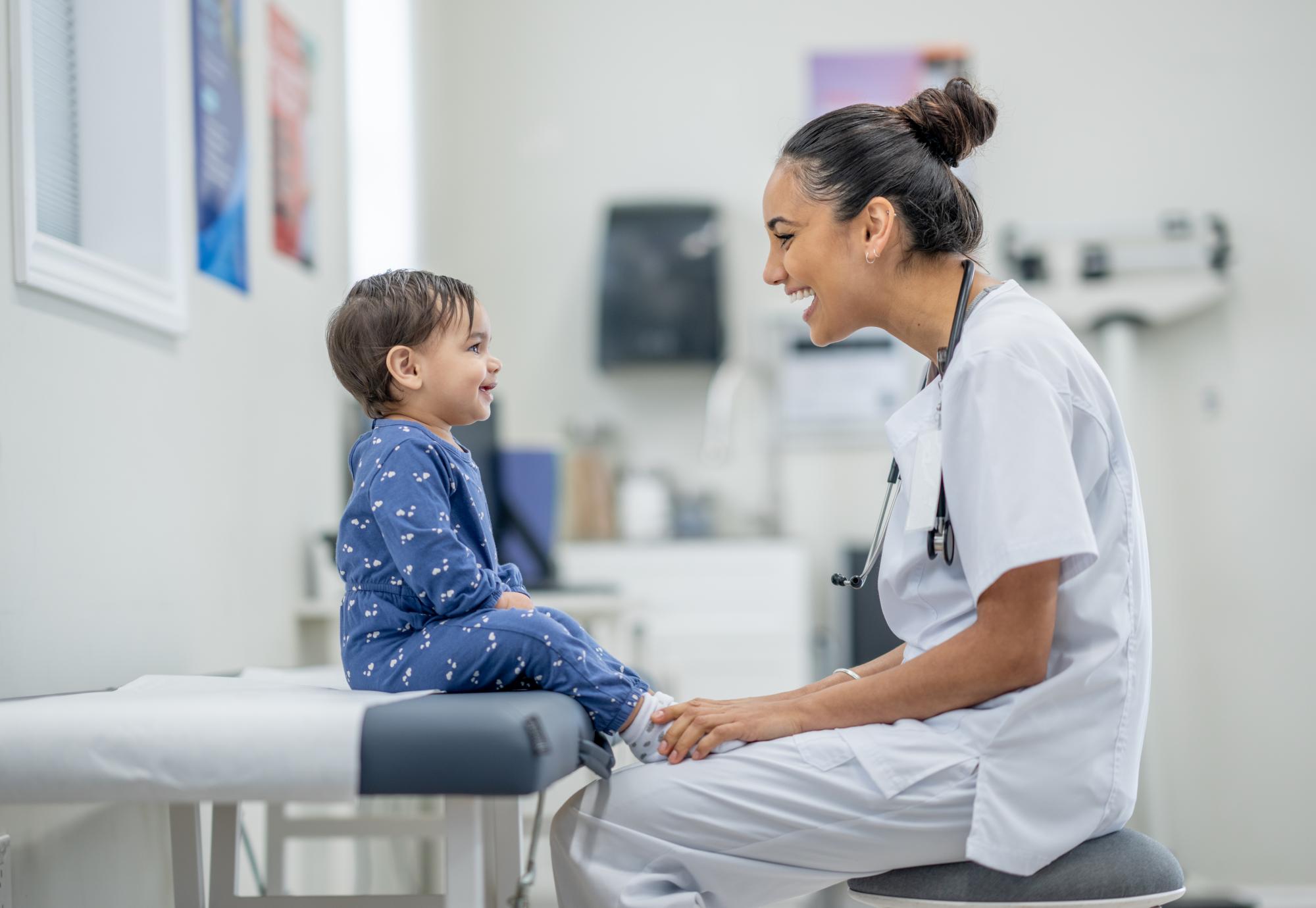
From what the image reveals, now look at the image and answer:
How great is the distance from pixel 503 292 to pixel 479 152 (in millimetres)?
525

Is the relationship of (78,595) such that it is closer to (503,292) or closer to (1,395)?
(1,395)

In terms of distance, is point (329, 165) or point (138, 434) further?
point (329, 165)

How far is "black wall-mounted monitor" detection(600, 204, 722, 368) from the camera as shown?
13.3 ft

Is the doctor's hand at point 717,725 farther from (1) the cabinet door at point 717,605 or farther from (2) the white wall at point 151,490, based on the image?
(1) the cabinet door at point 717,605

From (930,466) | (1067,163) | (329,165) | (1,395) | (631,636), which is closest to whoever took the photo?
(930,466)

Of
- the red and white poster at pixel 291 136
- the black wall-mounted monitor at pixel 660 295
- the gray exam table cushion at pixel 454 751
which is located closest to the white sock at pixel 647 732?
the gray exam table cushion at pixel 454 751

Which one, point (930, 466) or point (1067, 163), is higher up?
point (1067, 163)

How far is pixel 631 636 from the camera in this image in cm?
312

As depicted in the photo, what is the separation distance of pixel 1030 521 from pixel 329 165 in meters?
2.30

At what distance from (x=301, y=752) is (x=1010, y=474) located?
27.0 inches

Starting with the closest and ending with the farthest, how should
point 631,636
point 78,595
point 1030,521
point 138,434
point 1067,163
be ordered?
1. point 1030,521
2. point 78,595
3. point 138,434
4. point 631,636
5. point 1067,163

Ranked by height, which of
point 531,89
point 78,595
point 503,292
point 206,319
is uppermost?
point 531,89

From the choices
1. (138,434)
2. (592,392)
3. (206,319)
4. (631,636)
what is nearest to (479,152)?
(592,392)

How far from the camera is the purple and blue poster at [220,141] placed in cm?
210
